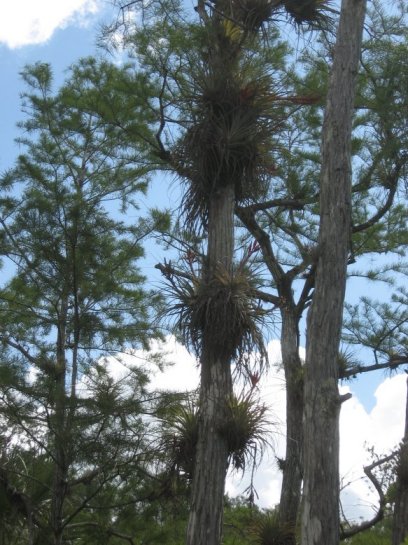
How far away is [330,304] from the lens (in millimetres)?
8008

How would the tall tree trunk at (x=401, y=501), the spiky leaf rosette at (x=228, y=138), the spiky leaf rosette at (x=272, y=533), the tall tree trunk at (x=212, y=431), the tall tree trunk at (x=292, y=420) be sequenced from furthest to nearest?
the tall tree trunk at (x=292, y=420) → the tall tree trunk at (x=401, y=501) → the spiky leaf rosette at (x=272, y=533) → the spiky leaf rosette at (x=228, y=138) → the tall tree trunk at (x=212, y=431)

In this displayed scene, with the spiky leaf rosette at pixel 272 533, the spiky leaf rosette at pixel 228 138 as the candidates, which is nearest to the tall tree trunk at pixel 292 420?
the spiky leaf rosette at pixel 272 533

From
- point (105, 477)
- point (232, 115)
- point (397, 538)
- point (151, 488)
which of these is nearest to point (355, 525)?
point (397, 538)

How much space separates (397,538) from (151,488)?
11.4 ft

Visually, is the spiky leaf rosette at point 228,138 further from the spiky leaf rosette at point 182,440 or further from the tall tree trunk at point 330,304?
the spiky leaf rosette at point 182,440

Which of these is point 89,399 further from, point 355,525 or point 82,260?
point 355,525

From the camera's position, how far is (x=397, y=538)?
34.7 feet

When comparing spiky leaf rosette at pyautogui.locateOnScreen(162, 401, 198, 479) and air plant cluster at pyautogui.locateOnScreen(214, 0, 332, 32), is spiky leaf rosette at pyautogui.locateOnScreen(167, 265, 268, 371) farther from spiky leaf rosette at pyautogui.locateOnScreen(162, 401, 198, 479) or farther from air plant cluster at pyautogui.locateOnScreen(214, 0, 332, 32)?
air plant cluster at pyautogui.locateOnScreen(214, 0, 332, 32)

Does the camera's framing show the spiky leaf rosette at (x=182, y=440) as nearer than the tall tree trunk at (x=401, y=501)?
Yes

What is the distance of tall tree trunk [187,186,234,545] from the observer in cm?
685

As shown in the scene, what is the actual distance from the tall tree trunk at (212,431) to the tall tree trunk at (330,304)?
92cm

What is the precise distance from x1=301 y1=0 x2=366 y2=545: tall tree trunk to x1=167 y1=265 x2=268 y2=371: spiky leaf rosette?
747 millimetres

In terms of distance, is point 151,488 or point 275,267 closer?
point 151,488

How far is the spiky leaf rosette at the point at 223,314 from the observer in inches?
286
